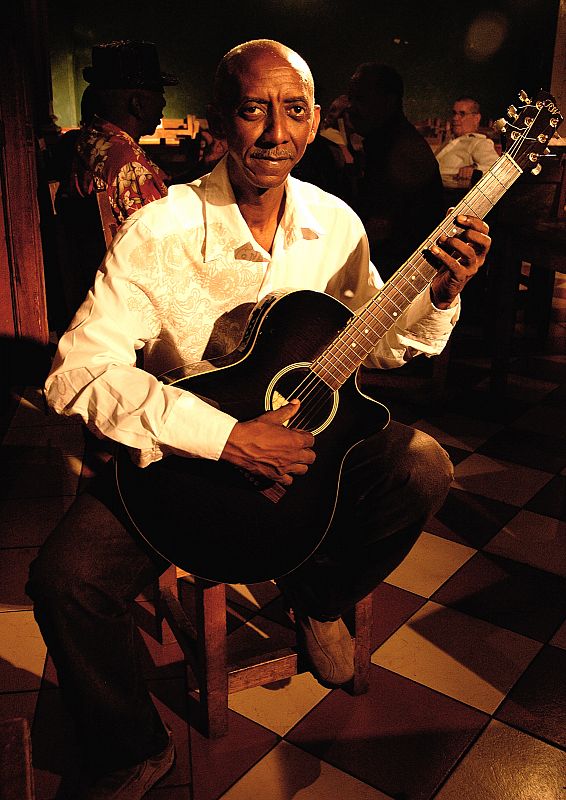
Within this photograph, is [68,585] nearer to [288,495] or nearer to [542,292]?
[288,495]

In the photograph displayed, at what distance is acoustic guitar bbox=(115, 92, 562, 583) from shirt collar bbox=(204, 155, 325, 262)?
0.19 meters

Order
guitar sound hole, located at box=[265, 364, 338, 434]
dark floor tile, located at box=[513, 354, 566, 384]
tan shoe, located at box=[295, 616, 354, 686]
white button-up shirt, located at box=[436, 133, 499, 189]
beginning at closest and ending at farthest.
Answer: guitar sound hole, located at box=[265, 364, 338, 434]
tan shoe, located at box=[295, 616, 354, 686]
dark floor tile, located at box=[513, 354, 566, 384]
white button-up shirt, located at box=[436, 133, 499, 189]

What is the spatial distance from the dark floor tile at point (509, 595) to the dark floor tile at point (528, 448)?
846 mm

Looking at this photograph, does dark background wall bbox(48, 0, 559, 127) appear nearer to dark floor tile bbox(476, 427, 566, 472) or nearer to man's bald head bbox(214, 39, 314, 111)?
dark floor tile bbox(476, 427, 566, 472)

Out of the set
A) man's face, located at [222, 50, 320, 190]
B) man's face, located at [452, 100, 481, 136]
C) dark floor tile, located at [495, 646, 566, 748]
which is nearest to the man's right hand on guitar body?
man's face, located at [222, 50, 320, 190]

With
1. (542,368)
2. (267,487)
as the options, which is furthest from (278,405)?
(542,368)

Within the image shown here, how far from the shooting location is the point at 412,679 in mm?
1907

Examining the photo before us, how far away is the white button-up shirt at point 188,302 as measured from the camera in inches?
55.7

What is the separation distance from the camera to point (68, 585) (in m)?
1.43

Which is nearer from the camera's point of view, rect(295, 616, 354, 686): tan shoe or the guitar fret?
the guitar fret

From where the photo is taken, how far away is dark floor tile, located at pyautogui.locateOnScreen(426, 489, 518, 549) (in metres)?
2.62

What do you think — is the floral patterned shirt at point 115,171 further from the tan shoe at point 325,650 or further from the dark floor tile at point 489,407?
the tan shoe at point 325,650

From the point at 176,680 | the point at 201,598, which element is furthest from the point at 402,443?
the point at 176,680

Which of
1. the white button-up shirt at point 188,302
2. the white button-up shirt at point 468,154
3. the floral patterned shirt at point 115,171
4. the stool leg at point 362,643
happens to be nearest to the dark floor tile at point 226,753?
the stool leg at point 362,643
